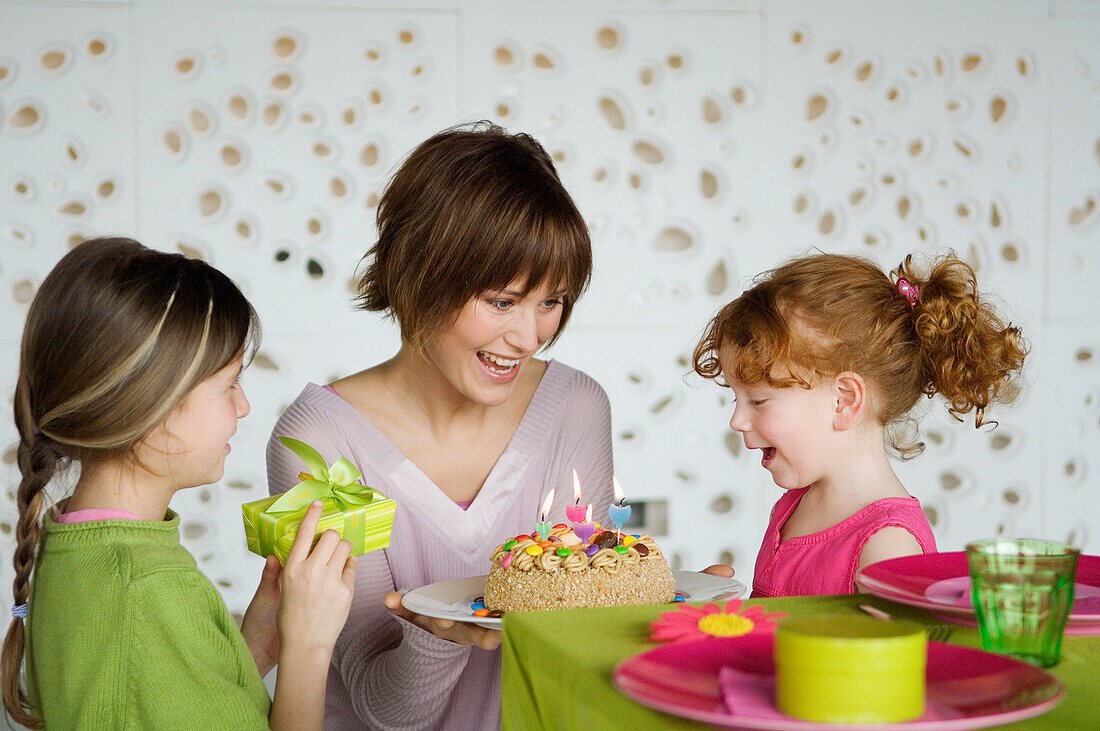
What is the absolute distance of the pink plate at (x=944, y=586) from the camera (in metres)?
0.94

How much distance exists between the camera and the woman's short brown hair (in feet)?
5.97

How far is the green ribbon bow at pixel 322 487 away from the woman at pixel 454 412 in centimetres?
15

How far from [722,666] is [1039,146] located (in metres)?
3.96

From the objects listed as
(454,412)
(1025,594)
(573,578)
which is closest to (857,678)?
(1025,594)

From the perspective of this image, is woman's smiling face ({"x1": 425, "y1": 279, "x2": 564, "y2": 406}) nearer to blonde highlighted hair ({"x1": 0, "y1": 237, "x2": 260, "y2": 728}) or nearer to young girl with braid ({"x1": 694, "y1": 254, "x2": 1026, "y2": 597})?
young girl with braid ({"x1": 694, "y1": 254, "x2": 1026, "y2": 597})

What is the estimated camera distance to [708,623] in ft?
3.00

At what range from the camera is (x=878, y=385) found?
67.6 inches

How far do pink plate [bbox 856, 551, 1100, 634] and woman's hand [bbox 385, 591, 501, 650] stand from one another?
0.58 m

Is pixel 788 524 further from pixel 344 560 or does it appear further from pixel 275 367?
pixel 275 367

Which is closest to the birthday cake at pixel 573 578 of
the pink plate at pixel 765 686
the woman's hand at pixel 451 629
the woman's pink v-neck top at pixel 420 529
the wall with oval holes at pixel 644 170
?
the woman's hand at pixel 451 629

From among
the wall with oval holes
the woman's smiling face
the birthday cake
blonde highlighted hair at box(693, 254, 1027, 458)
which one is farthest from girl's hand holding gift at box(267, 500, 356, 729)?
the wall with oval holes

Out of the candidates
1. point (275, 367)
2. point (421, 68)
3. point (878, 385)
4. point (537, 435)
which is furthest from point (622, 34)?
point (878, 385)

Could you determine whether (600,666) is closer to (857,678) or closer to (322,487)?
(857,678)

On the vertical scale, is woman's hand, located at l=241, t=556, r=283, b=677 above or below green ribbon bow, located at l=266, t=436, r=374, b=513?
below
